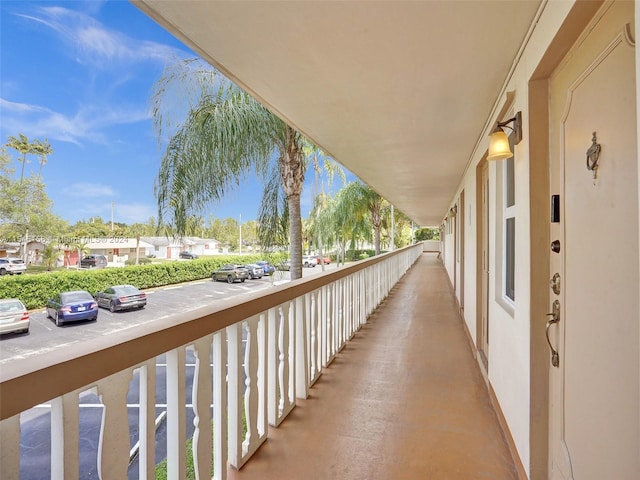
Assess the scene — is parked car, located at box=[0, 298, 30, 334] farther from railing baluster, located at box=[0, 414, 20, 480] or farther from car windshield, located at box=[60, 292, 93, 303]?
railing baluster, located at box=[0, 414, 20, 480]

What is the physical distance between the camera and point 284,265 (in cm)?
514

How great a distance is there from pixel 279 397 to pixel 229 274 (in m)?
1.06

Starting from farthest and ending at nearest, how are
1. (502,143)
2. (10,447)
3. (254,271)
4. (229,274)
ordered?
(254,271), (229,274), (502,143), (10,447)

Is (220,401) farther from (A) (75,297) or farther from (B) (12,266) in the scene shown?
(B) (12,266)

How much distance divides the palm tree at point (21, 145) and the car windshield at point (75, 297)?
2.16 ft

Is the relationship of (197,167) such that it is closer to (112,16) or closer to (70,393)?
(112,16)

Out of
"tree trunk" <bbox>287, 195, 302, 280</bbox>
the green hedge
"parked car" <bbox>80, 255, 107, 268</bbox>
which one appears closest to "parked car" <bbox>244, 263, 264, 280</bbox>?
the green hedge

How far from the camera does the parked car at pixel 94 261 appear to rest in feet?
6.19

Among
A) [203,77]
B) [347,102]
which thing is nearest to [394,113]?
[347,102]

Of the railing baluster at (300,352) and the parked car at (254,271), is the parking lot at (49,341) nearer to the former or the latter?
the railing baluster at (300,352)

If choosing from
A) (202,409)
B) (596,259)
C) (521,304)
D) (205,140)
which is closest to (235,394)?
(202,409)

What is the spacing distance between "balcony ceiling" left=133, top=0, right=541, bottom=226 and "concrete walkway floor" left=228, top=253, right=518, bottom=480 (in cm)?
213

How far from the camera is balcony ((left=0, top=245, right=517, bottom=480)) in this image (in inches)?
35.2

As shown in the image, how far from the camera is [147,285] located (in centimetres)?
217
